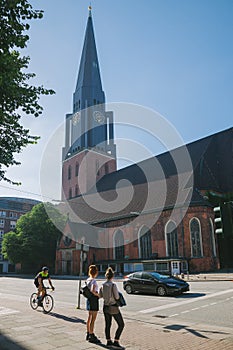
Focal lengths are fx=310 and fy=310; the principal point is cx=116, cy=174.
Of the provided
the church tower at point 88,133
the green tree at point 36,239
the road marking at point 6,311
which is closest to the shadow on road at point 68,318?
the road marking at point 6,311

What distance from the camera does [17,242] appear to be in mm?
51531

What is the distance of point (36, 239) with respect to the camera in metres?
50.4

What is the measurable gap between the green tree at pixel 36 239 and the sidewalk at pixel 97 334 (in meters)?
41.1

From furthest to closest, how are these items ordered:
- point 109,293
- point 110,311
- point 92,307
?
1. point 92,307
2. point 109,293
3. point 110,311

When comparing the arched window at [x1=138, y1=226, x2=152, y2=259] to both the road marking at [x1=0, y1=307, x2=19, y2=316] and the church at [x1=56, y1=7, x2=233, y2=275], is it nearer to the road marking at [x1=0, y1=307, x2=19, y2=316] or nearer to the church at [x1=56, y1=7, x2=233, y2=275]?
the church at [x1=56, y1=7, x2=233, y2=275]

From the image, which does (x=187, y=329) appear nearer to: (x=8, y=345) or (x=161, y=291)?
(x=8, y=345)

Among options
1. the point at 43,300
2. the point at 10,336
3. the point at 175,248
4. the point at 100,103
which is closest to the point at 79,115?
the point at 100,103

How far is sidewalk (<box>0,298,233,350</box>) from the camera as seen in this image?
6.74m

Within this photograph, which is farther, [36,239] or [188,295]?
[36,239]

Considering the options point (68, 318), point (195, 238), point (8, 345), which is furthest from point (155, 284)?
point (195, 238)

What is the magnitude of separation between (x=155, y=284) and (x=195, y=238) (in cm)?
1963

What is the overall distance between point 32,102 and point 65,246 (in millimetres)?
39681

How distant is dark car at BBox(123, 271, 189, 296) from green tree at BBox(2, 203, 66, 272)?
113 ft

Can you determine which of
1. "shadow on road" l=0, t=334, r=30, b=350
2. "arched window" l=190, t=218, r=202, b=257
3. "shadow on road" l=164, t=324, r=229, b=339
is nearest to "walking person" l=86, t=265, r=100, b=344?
"shadow on road" l=0, t=334, r=30, b=350
